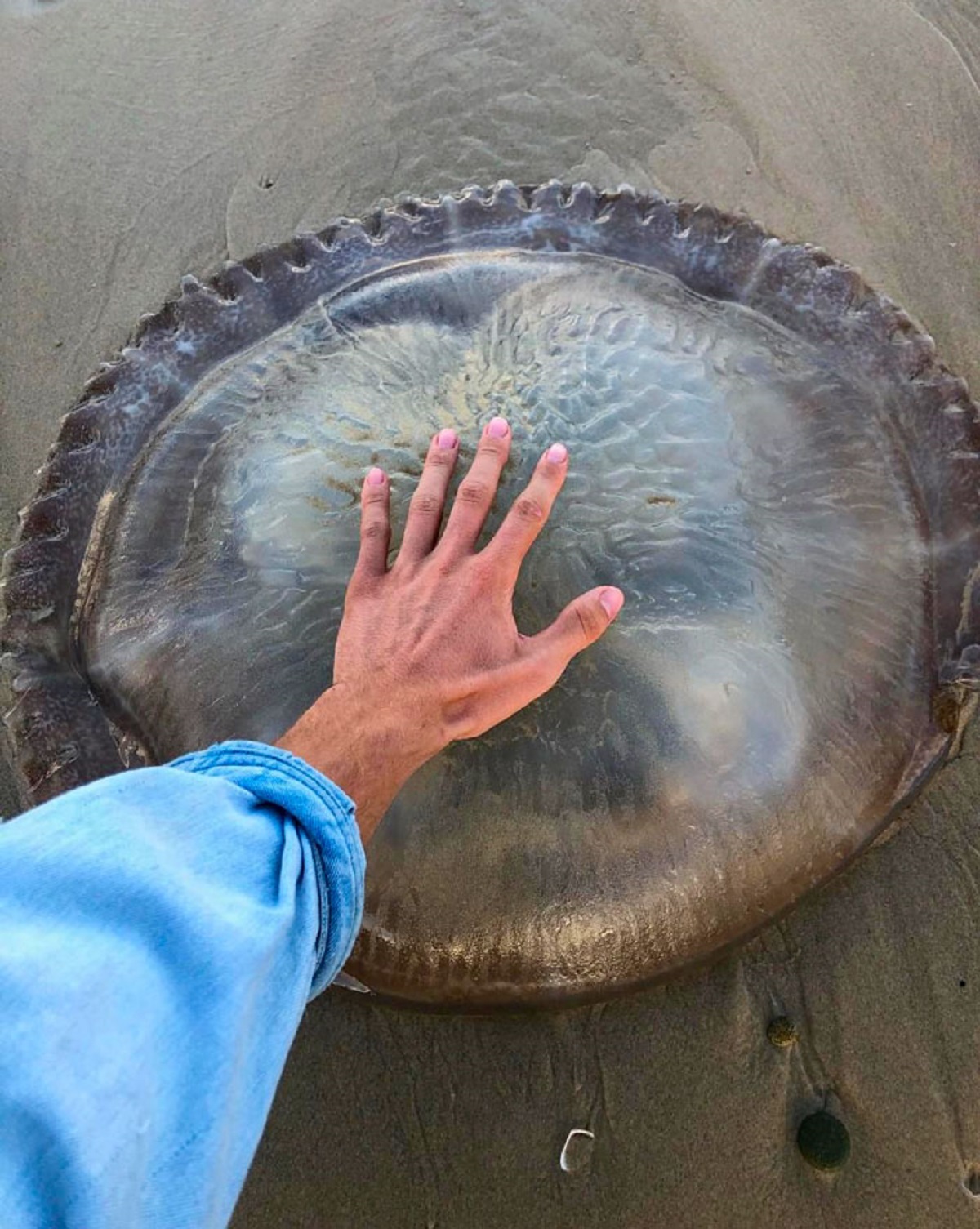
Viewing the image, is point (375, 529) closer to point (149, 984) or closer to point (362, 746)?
point (362, 746)

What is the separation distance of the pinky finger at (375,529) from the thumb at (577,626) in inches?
13.6

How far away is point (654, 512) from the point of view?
6.01ft

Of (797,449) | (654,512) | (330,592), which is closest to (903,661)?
(797,449)

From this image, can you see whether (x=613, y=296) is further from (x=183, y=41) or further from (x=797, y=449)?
(x=183, y=41)

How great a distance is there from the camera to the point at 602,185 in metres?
3.48

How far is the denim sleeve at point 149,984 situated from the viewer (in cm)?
96

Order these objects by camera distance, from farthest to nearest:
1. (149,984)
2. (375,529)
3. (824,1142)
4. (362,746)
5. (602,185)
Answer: (602,185), (824,1142), (375,529), (362,746), (149,984)

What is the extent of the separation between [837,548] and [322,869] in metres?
1.29

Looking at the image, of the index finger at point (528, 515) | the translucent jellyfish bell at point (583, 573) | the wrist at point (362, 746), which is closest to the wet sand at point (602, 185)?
A: the translucent jellyfish bell at point (583, 573)

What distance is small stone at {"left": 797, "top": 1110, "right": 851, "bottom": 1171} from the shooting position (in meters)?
2.30

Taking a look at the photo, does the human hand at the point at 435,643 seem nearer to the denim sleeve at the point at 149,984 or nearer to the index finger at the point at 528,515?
the index finger at the point at 528,515

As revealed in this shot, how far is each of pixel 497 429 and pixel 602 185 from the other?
213 centimetres

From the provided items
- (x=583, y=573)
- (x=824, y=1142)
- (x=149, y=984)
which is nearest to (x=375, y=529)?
(x=583, y=573)

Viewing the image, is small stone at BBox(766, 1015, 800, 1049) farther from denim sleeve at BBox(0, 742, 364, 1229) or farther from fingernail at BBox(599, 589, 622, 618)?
denim sleeve at BBox(0, 742, 364, 1229)
